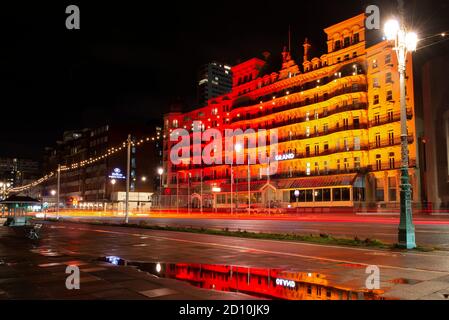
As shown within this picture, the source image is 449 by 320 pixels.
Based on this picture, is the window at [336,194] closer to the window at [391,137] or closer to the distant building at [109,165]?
the window at [391,137]

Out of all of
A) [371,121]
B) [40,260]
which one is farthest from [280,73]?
[40,260]

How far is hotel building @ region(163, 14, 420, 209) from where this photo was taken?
53219 millimetres

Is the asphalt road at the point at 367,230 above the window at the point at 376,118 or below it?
below

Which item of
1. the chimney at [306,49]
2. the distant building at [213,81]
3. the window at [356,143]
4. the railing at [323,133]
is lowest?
the window at [356,143]

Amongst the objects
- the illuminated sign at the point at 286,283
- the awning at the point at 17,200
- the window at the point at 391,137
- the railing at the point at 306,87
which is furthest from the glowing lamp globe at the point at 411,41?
the railing at the point at 306,87

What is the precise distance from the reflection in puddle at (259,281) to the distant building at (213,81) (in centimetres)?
17731

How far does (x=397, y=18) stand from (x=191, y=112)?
75.4 metres

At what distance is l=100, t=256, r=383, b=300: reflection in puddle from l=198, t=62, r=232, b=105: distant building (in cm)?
17731

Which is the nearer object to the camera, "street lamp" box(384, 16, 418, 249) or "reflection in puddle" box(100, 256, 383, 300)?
"reflection in puddle" box(100, 256, 383, 300)

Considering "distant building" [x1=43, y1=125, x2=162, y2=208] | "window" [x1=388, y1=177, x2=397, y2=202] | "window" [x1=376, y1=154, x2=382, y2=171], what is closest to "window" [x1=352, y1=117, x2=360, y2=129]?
"window" [x1=376, y1=154, x2=382, y2=171]

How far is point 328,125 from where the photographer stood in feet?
204

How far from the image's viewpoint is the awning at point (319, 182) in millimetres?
55019

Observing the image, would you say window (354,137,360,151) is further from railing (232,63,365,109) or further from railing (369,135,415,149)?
railing (232,63,365,109)

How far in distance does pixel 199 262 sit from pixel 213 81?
7122 inches
